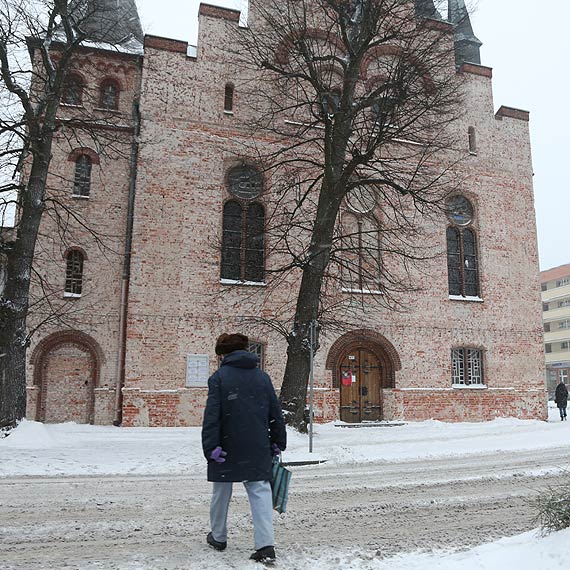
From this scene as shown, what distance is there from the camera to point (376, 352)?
64.6 ft

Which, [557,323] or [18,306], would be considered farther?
[557,323]

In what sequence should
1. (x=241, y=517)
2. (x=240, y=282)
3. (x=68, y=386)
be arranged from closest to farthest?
(x=241, y=517), (x=68, y=386), (x=240, y=282)

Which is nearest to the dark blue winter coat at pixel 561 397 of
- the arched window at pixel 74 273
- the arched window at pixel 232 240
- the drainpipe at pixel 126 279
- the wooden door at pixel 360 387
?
the wooden door at pixel 360 387

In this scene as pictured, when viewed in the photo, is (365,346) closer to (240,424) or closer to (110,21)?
(110,21)

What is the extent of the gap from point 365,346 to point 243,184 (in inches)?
267

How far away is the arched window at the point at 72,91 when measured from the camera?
48.4ft

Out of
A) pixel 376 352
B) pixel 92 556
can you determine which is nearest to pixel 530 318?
pixel 376 352

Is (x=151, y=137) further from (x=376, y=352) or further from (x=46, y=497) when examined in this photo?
(x=46, y=497)

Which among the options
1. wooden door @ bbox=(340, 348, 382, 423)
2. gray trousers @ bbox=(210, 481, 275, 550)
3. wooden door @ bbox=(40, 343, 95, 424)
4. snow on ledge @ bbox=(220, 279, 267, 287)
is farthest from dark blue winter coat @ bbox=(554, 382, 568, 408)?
gray trousers @ bbox=(210, 481, 275, 550)

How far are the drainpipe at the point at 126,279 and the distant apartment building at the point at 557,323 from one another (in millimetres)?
57592

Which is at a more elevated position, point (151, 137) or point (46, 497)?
point (151, 137)

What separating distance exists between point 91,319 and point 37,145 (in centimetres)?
565

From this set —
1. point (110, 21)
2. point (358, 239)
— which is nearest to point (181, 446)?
point (358, 239)

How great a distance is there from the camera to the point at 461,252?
21297mm
